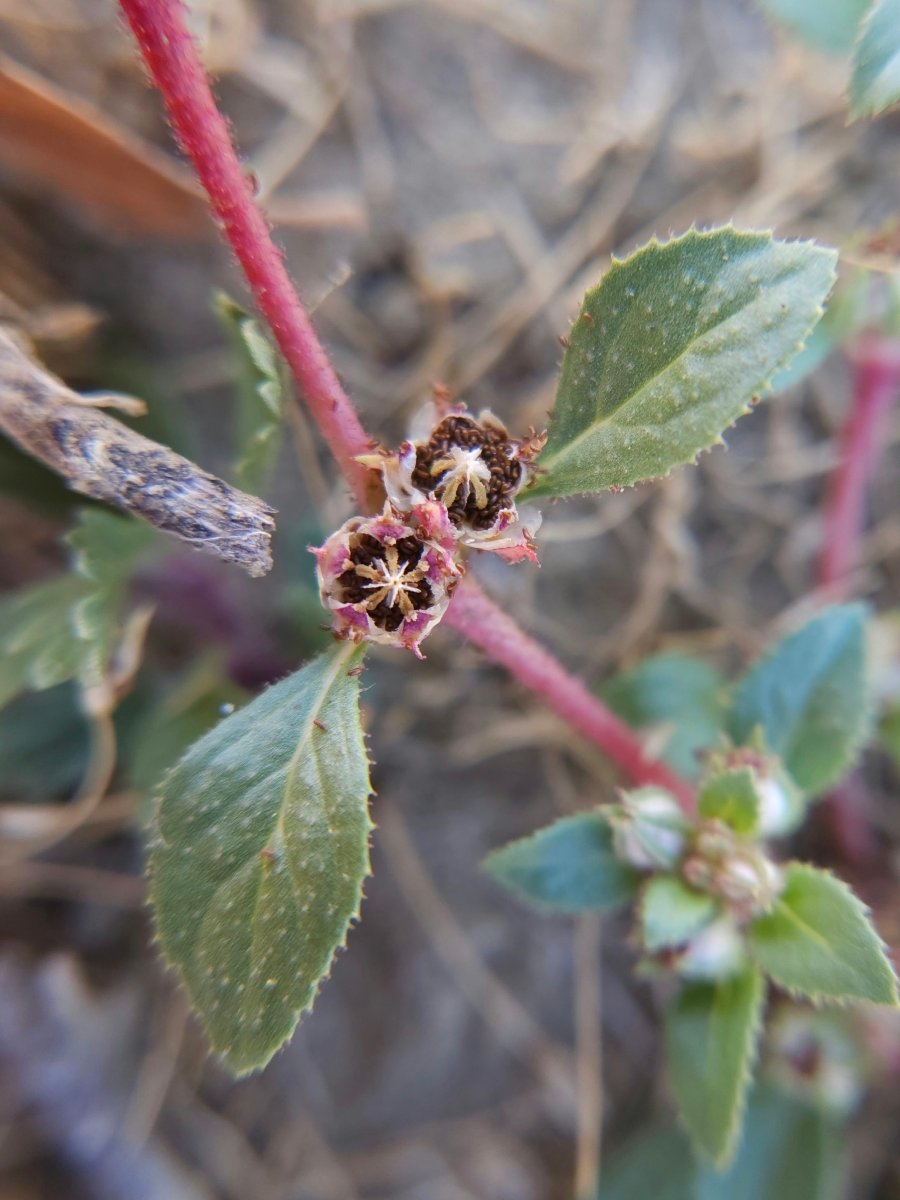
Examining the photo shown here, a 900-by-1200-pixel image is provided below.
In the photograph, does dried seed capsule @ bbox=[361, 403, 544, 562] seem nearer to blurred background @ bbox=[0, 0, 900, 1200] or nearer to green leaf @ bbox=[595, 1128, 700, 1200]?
blurred background @ bbox=[0, 0, 900, 1200]

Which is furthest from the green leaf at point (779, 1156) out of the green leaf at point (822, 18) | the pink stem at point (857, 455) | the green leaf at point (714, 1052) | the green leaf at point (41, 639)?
the green leaf at point (822, 18)

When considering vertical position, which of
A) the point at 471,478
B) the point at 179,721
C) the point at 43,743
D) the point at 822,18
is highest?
the point at 822,18

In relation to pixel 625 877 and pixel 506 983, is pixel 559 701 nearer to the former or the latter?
pixel 625 877

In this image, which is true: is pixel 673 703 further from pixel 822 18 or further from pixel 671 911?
pixel 822 18

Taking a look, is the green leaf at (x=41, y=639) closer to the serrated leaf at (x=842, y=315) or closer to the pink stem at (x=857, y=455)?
the serrated leaf at (x=842, y=315)

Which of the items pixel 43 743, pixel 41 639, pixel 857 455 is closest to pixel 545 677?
pixel 41 639

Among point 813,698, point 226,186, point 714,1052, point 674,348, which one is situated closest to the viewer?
point 226,186

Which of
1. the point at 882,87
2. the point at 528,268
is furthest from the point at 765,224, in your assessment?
the point at 882,87
